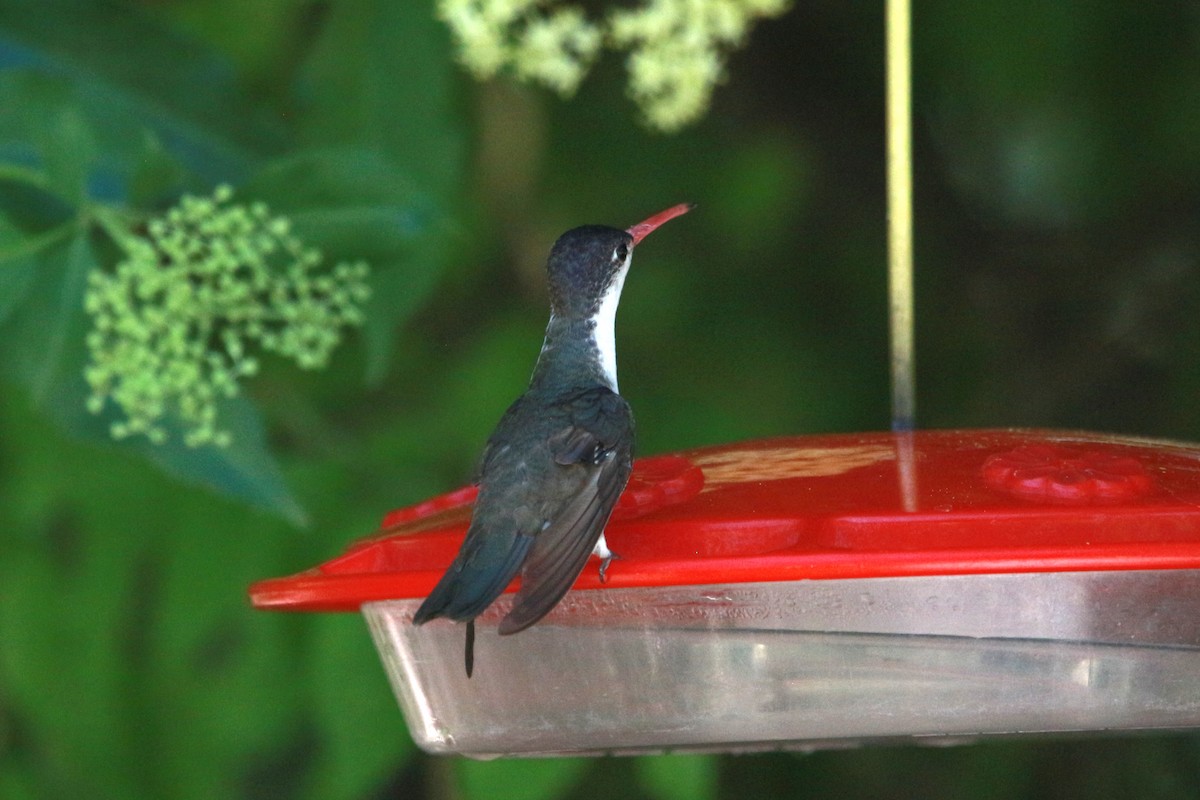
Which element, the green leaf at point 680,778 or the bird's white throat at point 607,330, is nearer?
the bird's white throat at point 607,330

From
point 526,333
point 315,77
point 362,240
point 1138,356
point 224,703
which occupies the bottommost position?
point 224,703

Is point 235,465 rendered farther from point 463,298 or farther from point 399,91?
point 463,298

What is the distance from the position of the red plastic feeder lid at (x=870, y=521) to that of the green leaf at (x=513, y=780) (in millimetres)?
693

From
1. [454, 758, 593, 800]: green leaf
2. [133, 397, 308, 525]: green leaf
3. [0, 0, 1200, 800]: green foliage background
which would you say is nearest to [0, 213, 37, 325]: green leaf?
[0, 0, 1200, 800]: green foliage background

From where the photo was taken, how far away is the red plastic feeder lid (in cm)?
131

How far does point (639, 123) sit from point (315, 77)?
87 centimetres

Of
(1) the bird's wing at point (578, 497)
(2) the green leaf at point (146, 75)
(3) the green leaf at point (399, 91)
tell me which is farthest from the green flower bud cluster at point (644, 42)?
(1) the bird's wing at point (578, 497)

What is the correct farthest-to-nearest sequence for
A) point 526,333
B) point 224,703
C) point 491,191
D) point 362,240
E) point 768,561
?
1. point 491,191
2. point 526,333
3. point 224,703
4. point 362,240
5. point 768,561

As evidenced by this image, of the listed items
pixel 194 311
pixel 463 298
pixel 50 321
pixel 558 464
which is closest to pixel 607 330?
pixel 558 464

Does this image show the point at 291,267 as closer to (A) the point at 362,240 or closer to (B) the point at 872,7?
(A) the point at 362,240

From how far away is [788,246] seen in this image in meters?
3.31

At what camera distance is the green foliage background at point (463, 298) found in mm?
2207

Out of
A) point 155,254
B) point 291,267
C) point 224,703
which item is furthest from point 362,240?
point 224,703

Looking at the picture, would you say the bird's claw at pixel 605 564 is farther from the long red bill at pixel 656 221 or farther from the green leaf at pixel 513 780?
the green leaf at pixel 513 780
